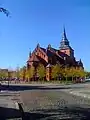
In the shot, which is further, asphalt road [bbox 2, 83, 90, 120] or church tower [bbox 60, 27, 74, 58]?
church tower [bbox 60, 27, 74, 58]

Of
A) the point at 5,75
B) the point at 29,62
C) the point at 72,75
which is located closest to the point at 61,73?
the point at 72,75

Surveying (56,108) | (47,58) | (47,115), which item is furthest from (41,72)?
(47,115)

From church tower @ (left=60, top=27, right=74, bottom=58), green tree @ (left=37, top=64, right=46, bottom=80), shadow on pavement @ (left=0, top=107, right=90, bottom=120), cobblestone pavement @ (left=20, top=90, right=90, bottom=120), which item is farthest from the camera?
church tower @ (left=60, top=27, right=74, bottom=58)

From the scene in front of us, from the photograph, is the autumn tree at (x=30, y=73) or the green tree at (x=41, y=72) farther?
the autumn tree at (x=30, y=73)

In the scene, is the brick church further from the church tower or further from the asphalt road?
the asphalt road

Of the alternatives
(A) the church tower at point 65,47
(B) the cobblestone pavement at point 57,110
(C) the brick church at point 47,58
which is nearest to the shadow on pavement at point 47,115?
(B) the cobblestone pavement at point 57,110

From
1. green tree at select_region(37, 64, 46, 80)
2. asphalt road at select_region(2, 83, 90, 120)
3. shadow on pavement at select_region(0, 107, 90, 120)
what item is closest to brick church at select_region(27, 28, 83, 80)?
green tree at select_region(37, 64, 46, 80)

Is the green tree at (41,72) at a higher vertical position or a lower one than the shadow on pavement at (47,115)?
higher

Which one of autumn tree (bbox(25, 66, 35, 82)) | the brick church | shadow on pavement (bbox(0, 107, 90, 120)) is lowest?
shadow on pavement (bbox(0, 107, 90, 120))

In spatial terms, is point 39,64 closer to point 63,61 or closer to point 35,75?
point 35,75

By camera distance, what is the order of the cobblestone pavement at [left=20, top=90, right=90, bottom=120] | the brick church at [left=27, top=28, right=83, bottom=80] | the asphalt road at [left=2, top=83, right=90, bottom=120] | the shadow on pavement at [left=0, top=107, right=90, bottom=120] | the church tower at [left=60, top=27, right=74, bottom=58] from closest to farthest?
the shadow on pavement at [left=0, top=107, right=90, bottom=120]
the cobblestone pavement at [left=20, top=90, right=90, bottom=120]
the asphalt road at [left=2, top=83, right=90, bottom=120]
the brick church at [left=27, top=28, right=83, bottom=80]
the church tower at [left=60, top=27, right=74, bottom=58]

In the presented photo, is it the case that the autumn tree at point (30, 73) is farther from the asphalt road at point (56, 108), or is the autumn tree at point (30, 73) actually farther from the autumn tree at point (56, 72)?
the asphalt road at point (56, 108)

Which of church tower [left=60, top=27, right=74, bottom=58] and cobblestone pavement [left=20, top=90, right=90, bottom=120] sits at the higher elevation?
church tower [left=60, top=27, right=74, bottom=58]

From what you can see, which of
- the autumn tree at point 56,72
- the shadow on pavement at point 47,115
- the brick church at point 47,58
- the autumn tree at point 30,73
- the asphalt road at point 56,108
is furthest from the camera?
the brick church at point 47,58
